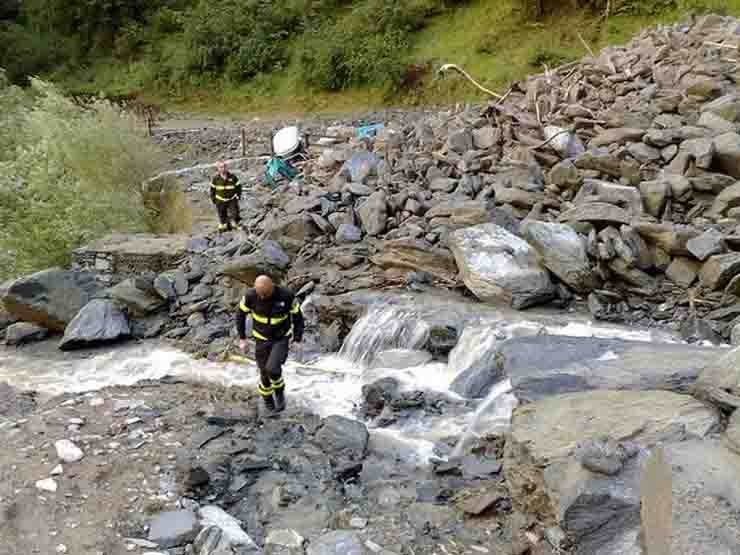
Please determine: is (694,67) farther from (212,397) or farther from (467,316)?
(212,397)

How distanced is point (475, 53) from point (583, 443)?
23686 millimetres

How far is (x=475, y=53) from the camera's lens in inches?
1009

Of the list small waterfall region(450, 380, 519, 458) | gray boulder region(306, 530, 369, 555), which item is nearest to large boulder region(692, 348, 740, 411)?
small waterfall region(450, 380, 519, 458)

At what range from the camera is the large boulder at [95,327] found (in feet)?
33.6

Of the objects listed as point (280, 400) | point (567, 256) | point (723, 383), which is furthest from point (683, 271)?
point (280, 400)

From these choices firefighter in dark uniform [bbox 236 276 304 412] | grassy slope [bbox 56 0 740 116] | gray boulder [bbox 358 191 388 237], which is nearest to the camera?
firefighter in dark uniform [bbox 236 276 304 412]

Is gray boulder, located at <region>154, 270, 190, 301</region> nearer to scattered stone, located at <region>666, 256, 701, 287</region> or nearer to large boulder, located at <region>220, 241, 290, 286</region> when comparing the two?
large boulder, located at <region>220, 241, 290, 286</region>

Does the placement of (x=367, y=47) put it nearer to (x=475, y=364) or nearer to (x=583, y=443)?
(x=475, y=364)

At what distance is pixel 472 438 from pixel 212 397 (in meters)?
3.21

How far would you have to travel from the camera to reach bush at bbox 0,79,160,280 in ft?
43.1

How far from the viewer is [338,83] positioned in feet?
Result: 93.2

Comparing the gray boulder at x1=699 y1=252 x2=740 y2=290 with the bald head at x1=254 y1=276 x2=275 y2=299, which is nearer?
the bald head at x1=254 y1=276 x2=275 y2=299

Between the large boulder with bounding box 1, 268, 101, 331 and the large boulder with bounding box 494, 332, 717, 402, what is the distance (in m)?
7.56

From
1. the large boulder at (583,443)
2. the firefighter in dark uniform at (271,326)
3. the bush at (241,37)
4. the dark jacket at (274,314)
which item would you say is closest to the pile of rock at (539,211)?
the firefighter in dark uniform at (271,326)
